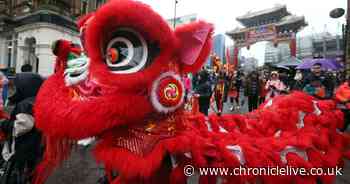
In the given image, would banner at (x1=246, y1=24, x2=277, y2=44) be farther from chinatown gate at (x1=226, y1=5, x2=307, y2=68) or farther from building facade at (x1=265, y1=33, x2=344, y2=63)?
building facade at (x1=265, y1=33, x2=344, y2=63)

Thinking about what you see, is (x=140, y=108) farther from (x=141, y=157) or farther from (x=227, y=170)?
(x=227, y=170)

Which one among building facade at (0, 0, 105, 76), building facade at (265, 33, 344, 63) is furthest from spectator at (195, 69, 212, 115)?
building facade at (265, 33, 344, 63)

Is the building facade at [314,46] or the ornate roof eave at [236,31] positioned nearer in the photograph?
the ornate roof eave at [236,31]

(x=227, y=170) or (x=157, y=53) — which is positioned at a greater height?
(x=157, y=53)

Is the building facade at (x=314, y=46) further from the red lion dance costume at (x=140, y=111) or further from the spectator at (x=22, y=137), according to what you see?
the red lion dance costume at (x=140, y=111)

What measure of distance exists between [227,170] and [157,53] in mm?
640

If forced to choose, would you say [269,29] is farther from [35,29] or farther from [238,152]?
[238,152]

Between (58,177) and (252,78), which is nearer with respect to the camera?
(58,177)

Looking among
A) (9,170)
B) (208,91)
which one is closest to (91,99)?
(9,170)

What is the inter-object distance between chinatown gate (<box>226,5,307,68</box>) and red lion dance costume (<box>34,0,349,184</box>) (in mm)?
26920

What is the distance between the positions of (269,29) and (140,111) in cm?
3568

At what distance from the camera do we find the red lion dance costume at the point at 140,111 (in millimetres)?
1142

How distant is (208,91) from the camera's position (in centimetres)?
577

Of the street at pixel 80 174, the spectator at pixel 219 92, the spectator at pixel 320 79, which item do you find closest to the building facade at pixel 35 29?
the spectator at pixel 219 92
